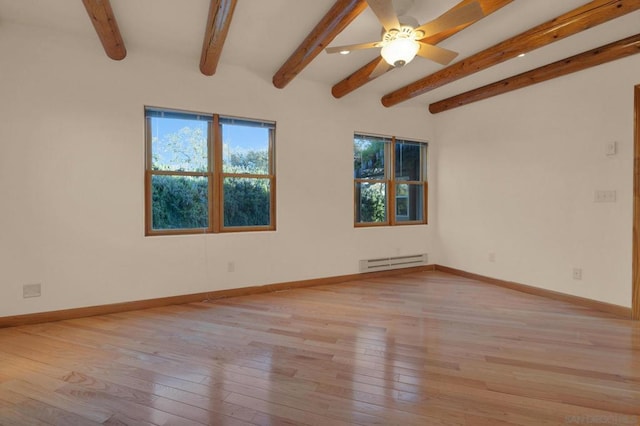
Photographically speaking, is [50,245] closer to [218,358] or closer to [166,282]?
[166,282]

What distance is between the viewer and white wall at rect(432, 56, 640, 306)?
3.19 m

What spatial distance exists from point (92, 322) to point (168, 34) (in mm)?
2920

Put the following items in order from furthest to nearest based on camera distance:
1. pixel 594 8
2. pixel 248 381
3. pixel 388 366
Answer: pixel 594 8
pixel 388 366
pixel 248 381

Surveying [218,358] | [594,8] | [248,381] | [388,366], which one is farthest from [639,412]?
[594,8]

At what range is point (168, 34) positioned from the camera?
9.96ft

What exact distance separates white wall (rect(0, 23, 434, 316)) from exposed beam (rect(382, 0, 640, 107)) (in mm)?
1604

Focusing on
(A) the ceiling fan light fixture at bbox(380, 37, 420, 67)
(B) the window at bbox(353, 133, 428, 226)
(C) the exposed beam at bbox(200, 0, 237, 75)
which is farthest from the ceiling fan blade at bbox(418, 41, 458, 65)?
(B) the window at bbox(353, 133, 428, 226)

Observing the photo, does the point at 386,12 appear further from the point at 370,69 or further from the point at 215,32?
the point at 215,32

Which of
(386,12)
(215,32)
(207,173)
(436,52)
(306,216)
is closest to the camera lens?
(386,12)

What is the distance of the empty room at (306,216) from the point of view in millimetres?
1950

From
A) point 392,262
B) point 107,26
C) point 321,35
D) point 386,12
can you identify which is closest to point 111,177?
point 107,26

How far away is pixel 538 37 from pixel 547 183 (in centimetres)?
179

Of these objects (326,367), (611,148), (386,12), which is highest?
(386,12)

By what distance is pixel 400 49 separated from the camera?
2377 mm
